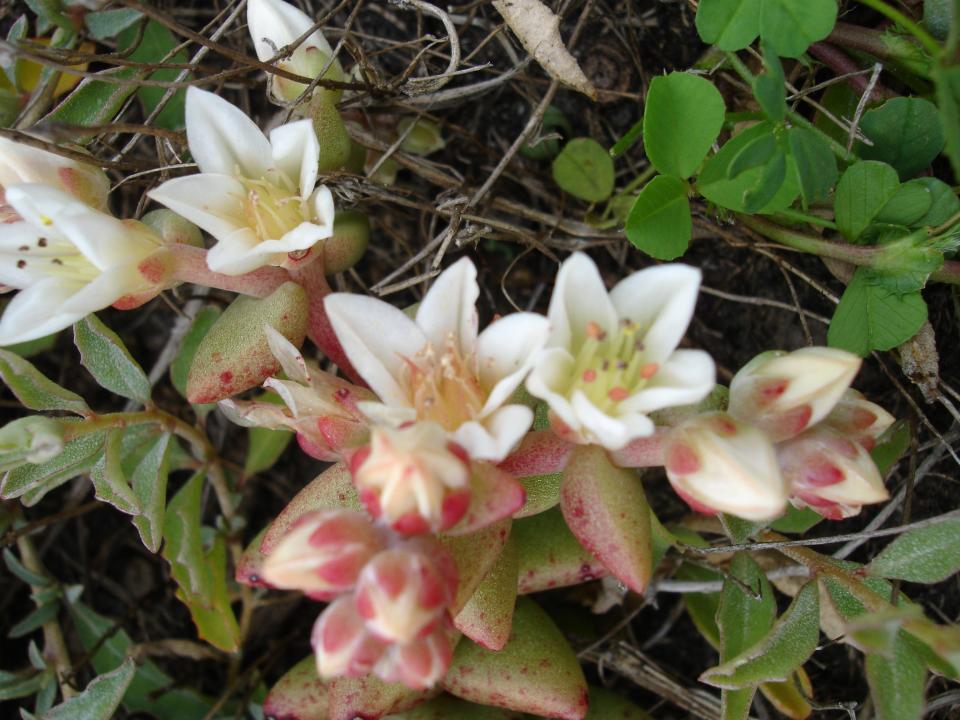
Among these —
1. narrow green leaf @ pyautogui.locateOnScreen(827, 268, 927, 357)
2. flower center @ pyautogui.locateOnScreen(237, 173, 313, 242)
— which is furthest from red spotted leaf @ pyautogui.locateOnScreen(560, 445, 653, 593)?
flower center @ pyautogui.locateOnScreen(237, 173, 313, 242)

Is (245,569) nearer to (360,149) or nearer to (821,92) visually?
(360,149)

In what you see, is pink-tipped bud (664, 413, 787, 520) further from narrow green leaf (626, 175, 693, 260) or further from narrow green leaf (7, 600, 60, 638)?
narrow green leaf (7, 600, 60, 638)

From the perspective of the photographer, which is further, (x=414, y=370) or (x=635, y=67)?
(x=635, y=67)

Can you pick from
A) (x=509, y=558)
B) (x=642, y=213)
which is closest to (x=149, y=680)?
(x=509, y=558)

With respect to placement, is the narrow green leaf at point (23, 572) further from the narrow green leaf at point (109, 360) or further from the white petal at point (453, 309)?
the white petal at point (453, 309)

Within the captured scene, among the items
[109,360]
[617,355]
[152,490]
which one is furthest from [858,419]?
[109,360]

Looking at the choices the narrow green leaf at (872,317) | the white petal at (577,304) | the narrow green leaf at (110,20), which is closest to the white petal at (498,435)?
the white petal at (577,304)

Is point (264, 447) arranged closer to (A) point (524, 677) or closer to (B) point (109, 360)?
(B) point (109, 360)
